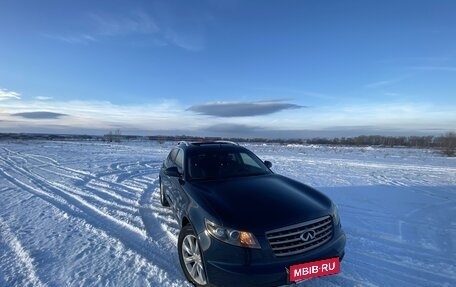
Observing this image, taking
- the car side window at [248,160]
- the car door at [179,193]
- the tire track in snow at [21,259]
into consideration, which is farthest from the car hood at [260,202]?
the tire track in snow at [21,259]

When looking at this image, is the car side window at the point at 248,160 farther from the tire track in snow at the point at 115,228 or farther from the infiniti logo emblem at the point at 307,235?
the infiniti logo emblem at the point at 307,235

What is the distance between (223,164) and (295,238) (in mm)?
2204

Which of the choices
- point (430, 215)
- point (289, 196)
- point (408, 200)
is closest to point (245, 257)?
point (289, 196)

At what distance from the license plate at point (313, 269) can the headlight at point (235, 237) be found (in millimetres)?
442

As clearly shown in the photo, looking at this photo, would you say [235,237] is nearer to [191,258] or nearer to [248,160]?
[191,258]

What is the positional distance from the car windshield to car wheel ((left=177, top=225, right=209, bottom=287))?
43.8 inches

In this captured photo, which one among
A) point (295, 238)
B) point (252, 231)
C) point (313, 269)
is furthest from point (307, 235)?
point (252, 231)

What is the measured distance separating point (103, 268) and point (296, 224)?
2.57 metres

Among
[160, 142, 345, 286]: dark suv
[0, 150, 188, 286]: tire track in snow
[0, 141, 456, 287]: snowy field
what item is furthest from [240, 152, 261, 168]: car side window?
[0, 150, 188, 286]: tire track in snow

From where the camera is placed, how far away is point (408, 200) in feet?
26.2

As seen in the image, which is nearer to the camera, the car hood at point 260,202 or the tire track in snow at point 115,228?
the car hood at point 260,202

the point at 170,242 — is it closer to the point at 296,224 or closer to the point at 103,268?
the point at 103,268

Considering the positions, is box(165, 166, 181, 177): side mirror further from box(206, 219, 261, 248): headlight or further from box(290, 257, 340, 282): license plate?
box(290, 257, 340, 282): license plate

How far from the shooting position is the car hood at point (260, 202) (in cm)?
316
